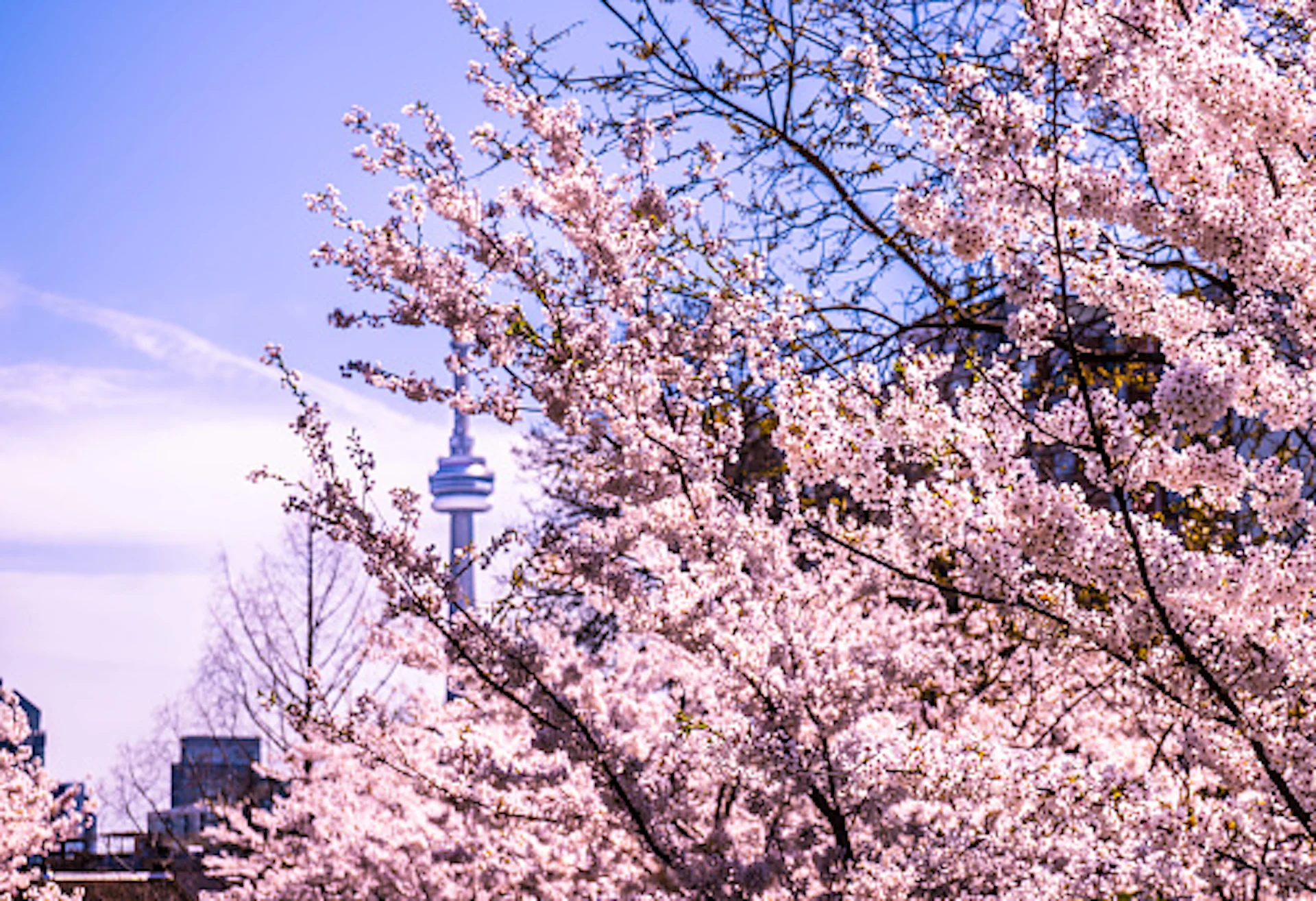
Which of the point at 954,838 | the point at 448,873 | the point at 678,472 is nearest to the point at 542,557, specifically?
the point at 678,472

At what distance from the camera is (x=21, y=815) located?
41.5ft

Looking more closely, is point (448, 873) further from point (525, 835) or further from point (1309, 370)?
point (1309, 370)

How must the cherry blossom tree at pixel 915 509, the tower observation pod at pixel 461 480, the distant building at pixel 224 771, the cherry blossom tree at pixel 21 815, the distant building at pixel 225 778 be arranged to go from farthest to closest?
the tower observation pod at pixel 461 480 < the distant building at pixel 224 771 < the distant building at pixel 225 778 < the cherry blossom tree at pixel 21 815 < the cherry blossom tree at pixel 915 509

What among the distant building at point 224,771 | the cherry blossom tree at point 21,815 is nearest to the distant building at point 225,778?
the distant building at point 224,771

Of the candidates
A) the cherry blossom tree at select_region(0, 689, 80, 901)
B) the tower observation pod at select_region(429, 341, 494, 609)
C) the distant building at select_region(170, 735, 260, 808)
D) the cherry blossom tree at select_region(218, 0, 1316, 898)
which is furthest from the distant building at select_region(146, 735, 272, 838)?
the tower observation pod at select_region(429, 341, 494, 609)

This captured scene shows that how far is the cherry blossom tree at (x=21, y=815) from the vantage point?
41.2ft

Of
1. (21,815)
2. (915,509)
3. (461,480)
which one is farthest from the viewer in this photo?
(461,480)

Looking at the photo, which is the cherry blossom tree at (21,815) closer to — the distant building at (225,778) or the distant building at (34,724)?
the distant building at (34,724)

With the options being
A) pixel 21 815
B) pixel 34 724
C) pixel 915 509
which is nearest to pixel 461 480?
pixel 34 724

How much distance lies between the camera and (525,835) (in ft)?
29.2

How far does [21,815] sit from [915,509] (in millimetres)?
11219

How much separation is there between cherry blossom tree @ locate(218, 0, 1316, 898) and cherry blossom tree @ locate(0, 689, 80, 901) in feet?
13.6

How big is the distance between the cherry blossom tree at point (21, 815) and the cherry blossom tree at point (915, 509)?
4142mm

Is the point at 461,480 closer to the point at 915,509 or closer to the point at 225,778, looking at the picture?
the point at 225,778
